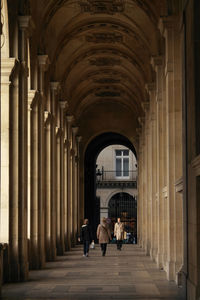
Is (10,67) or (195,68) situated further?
(10,67)

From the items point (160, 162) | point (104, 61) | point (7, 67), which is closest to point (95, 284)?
point (7, 67)

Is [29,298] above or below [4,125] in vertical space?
below

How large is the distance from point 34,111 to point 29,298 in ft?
32.1

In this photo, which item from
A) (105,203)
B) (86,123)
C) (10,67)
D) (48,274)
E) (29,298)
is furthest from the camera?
(105,203)

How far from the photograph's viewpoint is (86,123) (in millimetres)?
49500

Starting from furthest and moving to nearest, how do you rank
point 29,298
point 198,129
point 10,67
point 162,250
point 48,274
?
point 162,250
point 48,274
point 10,67
point 29,298
point 198,129

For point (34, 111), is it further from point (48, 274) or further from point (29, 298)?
point (29, 298)

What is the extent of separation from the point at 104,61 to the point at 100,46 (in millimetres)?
3000

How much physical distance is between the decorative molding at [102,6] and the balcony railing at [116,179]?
1791 inches

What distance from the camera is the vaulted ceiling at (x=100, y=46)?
2538 centimetres

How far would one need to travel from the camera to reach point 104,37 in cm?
3341

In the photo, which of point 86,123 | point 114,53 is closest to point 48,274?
point 114,53

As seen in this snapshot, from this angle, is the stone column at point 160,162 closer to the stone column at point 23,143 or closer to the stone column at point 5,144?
the stone column at point 23,143

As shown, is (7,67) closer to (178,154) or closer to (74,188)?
(178,154)
